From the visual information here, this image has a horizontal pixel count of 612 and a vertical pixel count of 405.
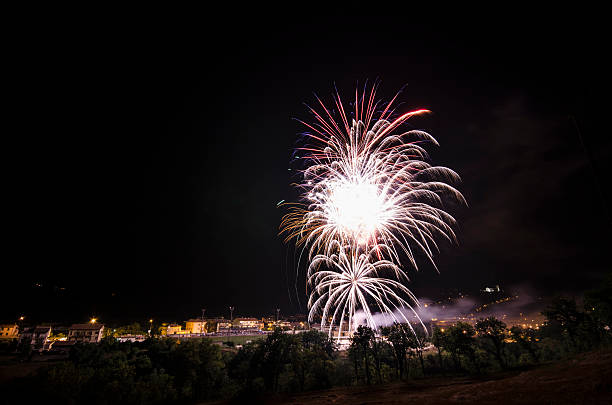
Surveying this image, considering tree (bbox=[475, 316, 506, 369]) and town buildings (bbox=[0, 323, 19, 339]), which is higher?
tree (bbox=[475, 316, 506, 369])

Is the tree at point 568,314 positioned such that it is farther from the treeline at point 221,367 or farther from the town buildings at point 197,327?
the town buildings at point 197,327

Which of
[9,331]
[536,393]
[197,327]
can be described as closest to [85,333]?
[9,331]

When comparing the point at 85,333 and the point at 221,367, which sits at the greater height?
the point at 85,333

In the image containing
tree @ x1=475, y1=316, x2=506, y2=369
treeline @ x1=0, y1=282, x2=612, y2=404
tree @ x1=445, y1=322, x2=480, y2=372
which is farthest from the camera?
tree @ x1=475, y1=316, x2=506, y2=369

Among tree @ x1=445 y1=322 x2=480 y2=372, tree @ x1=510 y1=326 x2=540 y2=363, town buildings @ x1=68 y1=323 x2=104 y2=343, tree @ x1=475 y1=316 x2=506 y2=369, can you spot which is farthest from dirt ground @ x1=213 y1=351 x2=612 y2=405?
town buildings @ x1=68 y1=323 x2=104 y2=343

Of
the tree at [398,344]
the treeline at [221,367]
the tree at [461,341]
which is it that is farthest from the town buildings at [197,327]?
the tree at [461,341]

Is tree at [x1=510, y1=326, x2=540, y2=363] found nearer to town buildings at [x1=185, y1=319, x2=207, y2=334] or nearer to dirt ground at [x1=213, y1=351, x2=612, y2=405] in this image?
dirt ground at [x1=213, y1=351, x2=612, y2=405]

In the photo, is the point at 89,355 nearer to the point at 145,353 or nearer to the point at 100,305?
the point at 145,353

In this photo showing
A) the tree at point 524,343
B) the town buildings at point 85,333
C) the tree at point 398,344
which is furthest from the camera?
the town buildings at point 85,333

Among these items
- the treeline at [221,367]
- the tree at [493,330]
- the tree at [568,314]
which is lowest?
the treeline at [221,367]

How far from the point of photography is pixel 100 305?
430 ft

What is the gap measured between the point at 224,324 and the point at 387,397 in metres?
171

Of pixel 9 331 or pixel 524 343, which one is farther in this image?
pixel 9 331

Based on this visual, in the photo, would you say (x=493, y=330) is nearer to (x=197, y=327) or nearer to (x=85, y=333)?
(x=85, y=333)
